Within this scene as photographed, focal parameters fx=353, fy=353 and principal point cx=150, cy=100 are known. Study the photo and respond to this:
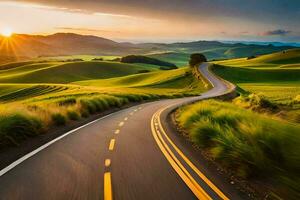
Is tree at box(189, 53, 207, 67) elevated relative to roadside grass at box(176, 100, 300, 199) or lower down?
lower down

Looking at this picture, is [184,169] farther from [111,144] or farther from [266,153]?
[111,144]

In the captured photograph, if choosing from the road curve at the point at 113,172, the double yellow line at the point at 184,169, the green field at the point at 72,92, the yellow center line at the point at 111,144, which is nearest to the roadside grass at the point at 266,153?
the road curve at the point at 113,172

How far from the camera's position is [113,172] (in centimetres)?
888

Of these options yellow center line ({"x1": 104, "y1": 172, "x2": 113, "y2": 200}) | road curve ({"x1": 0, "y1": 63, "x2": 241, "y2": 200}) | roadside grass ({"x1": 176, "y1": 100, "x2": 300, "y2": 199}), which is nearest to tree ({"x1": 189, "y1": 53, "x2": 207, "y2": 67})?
road curve ({"x1": 0, "y1": 63, "x2": 241, "y2": 200})

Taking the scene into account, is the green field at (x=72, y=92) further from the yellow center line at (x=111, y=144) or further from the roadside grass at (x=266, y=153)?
the roadside grass at (x=266, y=153)

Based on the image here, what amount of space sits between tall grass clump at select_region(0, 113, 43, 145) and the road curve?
114 centimetres

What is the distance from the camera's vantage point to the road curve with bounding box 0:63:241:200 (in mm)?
7270

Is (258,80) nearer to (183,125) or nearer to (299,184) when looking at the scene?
(183,125)

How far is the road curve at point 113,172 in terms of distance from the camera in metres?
7.27

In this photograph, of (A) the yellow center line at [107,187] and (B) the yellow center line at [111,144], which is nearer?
(A) the yellow center line at [107,187]

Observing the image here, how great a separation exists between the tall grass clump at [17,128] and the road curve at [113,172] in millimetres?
1137

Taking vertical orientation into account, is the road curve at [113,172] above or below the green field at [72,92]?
above

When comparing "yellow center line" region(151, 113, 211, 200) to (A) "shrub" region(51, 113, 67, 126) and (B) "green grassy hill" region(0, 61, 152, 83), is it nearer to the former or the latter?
(A) "shrub" region(51, 113, 67, 126)

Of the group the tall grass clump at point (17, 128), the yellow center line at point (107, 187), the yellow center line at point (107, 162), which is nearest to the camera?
the yellow center line at point (107, 187)
